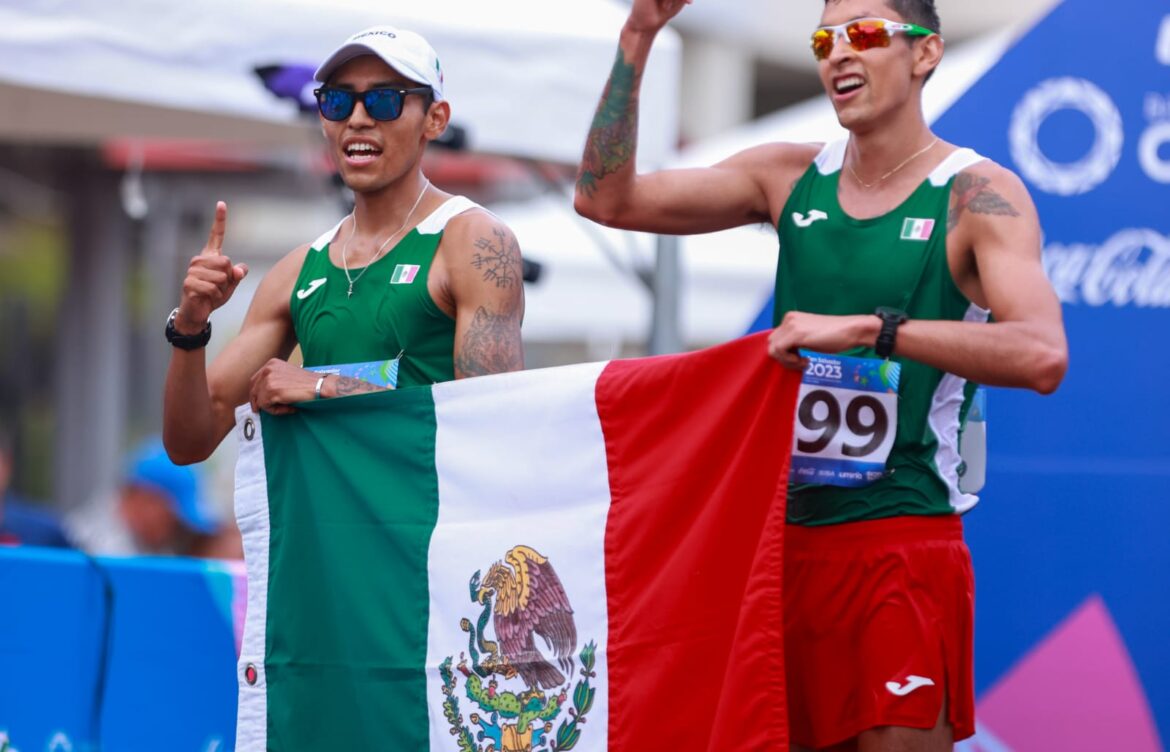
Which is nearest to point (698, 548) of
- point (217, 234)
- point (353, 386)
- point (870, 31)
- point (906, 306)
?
point (906, 306)

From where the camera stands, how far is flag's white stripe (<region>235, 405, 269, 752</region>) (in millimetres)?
3750

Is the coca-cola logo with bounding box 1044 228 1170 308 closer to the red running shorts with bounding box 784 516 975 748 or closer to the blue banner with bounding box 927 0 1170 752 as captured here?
the blue banner with bounding box 927 0 1170 752

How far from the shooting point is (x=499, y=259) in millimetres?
3564

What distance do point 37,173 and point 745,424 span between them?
40.9 ft

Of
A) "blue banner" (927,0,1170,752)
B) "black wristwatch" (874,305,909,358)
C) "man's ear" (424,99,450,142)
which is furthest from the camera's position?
"blue banner" (927,0,1170,752)

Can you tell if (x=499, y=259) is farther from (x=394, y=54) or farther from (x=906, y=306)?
(x=906, y=306)

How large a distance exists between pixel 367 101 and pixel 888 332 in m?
1.38

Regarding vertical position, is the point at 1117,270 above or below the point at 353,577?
above

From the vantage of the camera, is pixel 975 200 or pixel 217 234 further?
pixel 217 234

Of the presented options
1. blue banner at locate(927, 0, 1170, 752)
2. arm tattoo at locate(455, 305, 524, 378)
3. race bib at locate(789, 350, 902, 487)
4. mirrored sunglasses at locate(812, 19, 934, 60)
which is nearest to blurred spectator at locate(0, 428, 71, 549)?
arm tattoo at locate(455, 305, 524, 378)

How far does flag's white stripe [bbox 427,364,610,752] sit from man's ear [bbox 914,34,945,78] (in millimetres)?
937

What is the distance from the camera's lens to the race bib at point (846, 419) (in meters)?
3.17

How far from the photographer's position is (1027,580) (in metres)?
5.04

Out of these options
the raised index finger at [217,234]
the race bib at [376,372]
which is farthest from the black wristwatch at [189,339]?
the race bib at [376,372]
